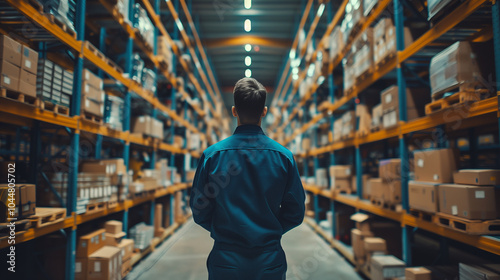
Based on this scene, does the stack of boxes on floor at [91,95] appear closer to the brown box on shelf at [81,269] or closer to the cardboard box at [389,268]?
the brown box on shelf at [81,269]

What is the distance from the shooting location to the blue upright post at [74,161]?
3438 mm

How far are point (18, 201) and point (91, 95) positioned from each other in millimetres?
1712

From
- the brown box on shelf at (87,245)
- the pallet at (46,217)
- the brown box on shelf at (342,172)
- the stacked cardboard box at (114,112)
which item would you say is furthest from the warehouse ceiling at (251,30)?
the pallet at (46,217)

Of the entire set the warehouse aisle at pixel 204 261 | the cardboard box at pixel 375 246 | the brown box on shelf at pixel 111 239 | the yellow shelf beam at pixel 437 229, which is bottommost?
the warehouse aisle at pixel 204 261

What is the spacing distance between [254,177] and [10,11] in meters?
3.13

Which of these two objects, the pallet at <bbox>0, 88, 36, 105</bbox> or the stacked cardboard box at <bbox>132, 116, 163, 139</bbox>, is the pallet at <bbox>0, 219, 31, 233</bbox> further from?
the stacked cardboard box at <bbox>132, 116, 163, 139</bbox>

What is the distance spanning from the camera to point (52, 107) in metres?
3.21

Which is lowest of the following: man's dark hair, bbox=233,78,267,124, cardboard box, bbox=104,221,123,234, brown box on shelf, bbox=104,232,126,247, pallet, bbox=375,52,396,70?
brown box on shelf, bbox=104,232,126,247

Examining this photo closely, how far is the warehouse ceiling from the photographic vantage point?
11.1m

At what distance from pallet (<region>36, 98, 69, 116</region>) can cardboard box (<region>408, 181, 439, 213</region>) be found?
412cm

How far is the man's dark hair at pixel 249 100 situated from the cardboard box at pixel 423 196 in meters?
2.40

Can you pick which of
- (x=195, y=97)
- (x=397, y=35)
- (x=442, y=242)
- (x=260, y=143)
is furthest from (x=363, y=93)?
(x=195, y=97)

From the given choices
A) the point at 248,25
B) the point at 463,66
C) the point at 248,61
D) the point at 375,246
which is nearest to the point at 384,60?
the point at 463,66

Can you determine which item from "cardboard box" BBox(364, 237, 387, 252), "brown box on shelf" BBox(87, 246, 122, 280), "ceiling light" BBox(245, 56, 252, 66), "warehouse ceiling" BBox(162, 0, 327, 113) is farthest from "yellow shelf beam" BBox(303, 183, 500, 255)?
"ceiling light" BBox(245, 56, 252, 66)
